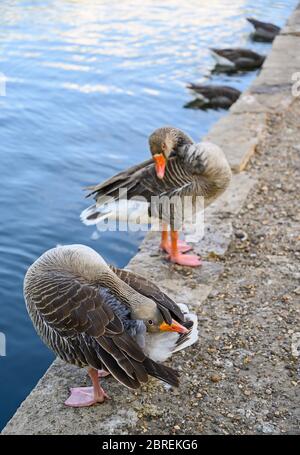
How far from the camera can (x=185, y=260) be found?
19.1 feet

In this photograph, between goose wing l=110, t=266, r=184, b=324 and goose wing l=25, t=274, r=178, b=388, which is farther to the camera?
goose wing l=110, t=266, r=184, b=324

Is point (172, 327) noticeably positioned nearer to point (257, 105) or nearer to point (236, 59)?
point (257, 105)

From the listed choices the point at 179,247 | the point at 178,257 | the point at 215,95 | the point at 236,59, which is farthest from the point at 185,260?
the point at 236,59

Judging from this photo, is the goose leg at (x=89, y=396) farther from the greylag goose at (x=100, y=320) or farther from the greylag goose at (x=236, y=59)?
the greylag goose at (x=236, y=59)

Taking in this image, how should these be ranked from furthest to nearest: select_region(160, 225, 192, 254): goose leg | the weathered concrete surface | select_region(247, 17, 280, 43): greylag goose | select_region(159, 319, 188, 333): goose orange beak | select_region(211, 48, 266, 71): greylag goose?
select_region(247, 17, 280, 43): greylag goose < select_region(211, 48, 266, 71): greylag goose < the weathered concrete surface < select_region(160, 225, 192, 254): goose leg < select_region(159, 319, 188, 333): goose orange beak

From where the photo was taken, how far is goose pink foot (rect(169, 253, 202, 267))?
Answer: 228 inches

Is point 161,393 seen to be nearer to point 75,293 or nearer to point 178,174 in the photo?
point 75,293

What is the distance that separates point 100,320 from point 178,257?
214 centimetres

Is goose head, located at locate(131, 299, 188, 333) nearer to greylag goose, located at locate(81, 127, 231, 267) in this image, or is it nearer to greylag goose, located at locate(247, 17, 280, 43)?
greylag goose, located at locate(81, 127, 231, 267)

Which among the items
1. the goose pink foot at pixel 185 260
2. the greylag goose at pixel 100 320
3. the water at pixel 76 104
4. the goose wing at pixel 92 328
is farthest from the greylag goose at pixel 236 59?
the goose wing at pixel 92 328

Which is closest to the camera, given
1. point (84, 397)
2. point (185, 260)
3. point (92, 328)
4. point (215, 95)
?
point (92, 328)

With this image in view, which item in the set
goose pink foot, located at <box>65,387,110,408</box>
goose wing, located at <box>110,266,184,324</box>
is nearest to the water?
goose pink foot, located at <box>65,387,110,408</box>

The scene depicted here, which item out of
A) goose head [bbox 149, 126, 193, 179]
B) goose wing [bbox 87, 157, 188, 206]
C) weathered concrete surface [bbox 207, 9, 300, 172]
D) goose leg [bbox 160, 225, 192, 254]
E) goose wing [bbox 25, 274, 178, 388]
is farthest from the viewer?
weathered concrete surface [bbox 207, 9, 300, 172]

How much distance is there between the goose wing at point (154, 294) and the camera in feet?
13.2
